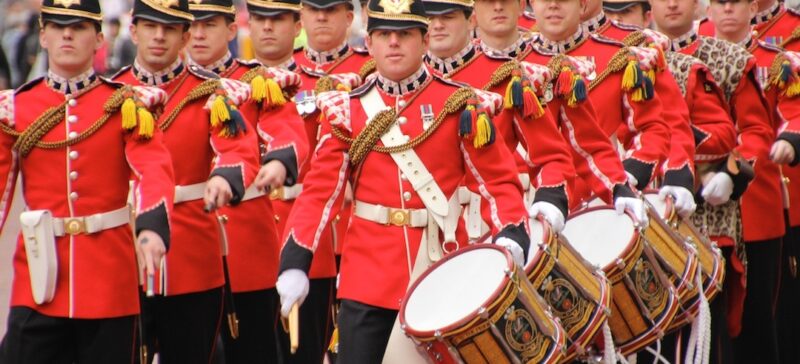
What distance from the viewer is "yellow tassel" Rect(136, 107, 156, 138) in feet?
Answer: 24.3

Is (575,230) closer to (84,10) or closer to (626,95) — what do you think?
(626,95)

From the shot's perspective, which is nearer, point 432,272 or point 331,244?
point 432,272

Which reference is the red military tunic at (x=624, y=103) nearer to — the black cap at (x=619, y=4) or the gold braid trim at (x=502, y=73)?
the gold braid trim at (x=502, y=73)

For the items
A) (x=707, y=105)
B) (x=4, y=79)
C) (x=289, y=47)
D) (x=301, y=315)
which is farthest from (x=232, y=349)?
(x=4, y=79)

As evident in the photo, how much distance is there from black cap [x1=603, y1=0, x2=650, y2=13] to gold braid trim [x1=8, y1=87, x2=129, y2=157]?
3738mm

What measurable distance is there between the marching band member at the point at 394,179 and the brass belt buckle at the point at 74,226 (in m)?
0.82

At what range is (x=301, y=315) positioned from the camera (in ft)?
30.2

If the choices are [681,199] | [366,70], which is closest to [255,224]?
[366,70]

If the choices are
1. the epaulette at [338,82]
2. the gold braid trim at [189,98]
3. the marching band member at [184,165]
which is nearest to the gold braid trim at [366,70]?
the epaulette at [338,82]

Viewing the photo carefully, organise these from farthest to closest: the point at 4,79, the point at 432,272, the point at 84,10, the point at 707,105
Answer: the point at 4,79 → the point at 707,105 → the point at 84,10 → the point at 432,272

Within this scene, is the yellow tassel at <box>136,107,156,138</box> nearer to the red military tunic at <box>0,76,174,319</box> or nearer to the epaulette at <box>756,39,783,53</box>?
the red military tunic at <box>0,76,174,319</box>

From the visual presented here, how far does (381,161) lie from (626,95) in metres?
2.04

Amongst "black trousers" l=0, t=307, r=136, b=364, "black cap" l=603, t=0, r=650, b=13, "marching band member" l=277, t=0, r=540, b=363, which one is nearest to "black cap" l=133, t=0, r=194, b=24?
"marching band member" l=277, t=0, r=540, b=363

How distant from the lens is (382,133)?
728cm
